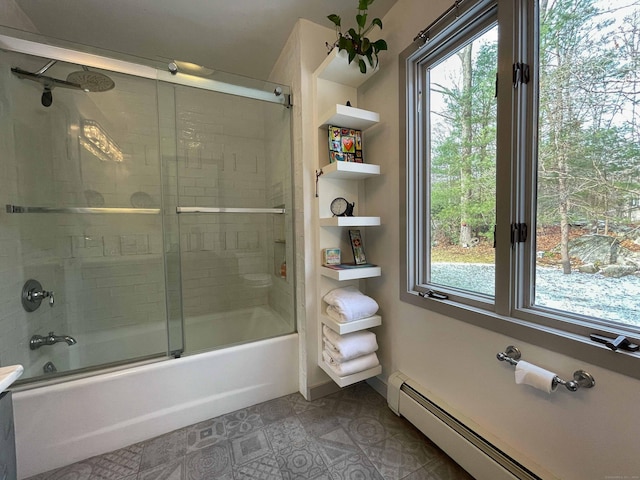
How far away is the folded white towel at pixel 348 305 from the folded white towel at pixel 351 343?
0.13 m

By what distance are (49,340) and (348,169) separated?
2.16 meters

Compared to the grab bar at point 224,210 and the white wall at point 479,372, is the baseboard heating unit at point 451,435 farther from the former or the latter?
the grab bar at point 224,210

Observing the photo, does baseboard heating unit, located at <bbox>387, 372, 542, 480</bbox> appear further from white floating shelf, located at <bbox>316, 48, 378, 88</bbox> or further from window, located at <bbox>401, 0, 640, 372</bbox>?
white floating shelf, located at <bbox>316, 48, 378, 88</bbox>

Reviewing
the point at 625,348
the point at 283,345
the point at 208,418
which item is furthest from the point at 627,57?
the point at 208,418

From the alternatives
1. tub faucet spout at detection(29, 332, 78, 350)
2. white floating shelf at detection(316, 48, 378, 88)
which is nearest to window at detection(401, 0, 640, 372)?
white floating shelf at detection(316, 48, 378, 88)

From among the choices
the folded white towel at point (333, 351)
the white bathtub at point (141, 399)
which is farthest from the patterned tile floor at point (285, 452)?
the folded white towel at point (333, 351)

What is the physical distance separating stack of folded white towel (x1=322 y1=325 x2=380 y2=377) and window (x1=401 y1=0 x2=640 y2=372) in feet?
1.57

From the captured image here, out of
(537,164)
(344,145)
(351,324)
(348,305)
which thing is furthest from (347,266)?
(537,164)

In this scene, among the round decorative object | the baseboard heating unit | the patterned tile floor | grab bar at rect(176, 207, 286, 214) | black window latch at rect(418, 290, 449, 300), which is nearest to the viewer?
the baseboard heating unit

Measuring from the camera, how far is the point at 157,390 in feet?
4.89

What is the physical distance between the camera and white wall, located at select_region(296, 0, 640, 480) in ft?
2.71

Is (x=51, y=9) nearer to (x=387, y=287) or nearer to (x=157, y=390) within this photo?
(x=157, y=390)

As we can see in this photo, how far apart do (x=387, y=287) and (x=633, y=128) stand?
1.27 m

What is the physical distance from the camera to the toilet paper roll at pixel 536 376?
34.6 inches
